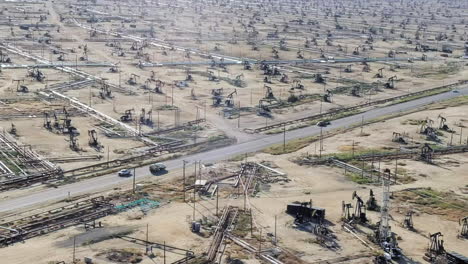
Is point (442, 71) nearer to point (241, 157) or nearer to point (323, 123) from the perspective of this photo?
point (323, 123)

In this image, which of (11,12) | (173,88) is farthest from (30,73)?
→ (11,12)

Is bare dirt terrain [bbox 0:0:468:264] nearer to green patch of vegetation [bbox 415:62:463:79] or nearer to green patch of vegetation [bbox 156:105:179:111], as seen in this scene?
green patch of vegetation [bbox 156:105:179:111]

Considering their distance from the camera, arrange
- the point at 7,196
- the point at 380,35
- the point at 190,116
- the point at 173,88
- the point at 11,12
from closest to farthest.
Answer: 1. the point at 7,196
2. the point at 190,116
3. the point at 173,88
4. the point at 380,35
5. the point at 11,12

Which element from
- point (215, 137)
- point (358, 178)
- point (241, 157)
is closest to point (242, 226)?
point (358, 178)

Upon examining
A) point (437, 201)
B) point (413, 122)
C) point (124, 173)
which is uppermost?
point (413, 122)

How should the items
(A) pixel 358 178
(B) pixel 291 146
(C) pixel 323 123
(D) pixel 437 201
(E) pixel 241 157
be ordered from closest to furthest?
(D) pixel 437 201
(A) pixel 358 178
(E) pixel 241 157
(B) pixel 291 146
(C) pixel 323 123

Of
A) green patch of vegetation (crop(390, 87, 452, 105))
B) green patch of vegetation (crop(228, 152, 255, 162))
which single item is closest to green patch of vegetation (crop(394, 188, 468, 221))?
green patch of vegetation (crop(228, 152, 255, 162))

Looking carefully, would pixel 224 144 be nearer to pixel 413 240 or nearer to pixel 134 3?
pixel 413 240

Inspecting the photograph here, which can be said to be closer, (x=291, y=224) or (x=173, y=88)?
(x=291, y=224)

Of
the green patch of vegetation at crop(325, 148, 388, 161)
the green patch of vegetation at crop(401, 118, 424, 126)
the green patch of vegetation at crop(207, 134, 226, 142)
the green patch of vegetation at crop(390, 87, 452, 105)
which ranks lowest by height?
the green patch of vegetation at crop(325, 148, 388, 161)
